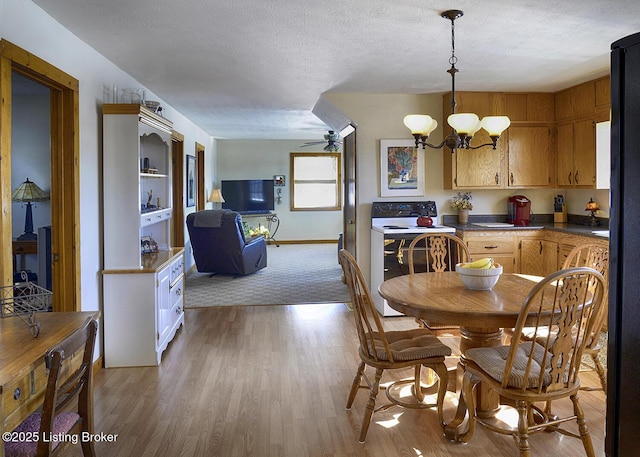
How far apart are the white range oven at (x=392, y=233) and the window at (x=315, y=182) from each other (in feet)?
19.7

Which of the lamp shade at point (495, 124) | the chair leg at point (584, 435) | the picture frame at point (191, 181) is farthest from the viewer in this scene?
the picture frame at point (191, 181)

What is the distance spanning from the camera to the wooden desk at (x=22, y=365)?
4.93ft

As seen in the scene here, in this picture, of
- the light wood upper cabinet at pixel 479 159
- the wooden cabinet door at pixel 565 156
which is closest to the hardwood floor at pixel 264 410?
the light wood upper cabinet at pixel 479 159

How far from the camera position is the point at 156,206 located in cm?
467

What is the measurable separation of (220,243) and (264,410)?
4403 millimetres

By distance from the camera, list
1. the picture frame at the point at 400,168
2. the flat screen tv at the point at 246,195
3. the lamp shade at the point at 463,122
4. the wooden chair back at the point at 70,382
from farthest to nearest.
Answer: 1. the flat screen tv at the point at 246,195
2. the picture frame at the point at 400,168
3. the lamp shade at the point at 463,122
4. the wooden chair back at the point at 70,382

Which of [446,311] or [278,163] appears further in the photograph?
[278,163]

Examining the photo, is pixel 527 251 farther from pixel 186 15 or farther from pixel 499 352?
pixel 186 15

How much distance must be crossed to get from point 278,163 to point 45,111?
6.97 metres

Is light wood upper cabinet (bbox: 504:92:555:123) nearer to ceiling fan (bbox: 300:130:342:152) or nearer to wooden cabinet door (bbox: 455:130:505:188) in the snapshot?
wooden cabinet door (bbox: 455:130:505:188)

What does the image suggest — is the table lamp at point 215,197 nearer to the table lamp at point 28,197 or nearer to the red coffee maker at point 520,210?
the table lamp at point 28,197

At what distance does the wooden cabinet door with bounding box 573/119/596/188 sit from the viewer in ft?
16.4

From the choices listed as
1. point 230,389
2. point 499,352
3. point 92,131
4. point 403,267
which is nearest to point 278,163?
point 403,267

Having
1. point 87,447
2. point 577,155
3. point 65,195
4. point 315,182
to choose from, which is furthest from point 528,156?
point 315,182
